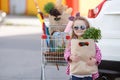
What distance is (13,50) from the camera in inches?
459

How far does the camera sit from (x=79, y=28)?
5.10 metres

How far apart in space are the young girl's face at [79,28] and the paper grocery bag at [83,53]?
0.43 feet

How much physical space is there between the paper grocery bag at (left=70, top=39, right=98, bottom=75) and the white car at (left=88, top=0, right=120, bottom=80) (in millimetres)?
883

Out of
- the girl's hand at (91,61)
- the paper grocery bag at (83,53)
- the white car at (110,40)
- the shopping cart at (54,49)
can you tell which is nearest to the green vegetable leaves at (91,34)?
the paper grocery bag at (83,53)

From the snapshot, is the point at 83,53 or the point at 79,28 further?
the point at 79,28

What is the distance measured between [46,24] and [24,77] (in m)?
2.30

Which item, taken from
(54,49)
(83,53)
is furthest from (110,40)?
(83,53)

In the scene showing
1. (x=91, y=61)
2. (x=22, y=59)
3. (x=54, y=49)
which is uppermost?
(x=54, y=49)

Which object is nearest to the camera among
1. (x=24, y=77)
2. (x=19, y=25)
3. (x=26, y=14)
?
(x=24, y=77)

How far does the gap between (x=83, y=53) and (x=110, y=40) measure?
1.06 metres

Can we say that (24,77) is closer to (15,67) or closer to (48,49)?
(15,67)

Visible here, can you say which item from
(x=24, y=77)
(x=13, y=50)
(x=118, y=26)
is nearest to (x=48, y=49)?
(x=118, y=26)

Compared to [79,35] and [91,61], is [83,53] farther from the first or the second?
[79,35]

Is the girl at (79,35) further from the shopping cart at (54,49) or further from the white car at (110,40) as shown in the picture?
the white car at (110,40)
